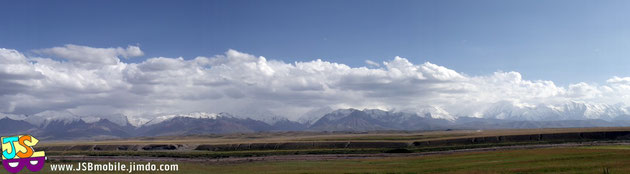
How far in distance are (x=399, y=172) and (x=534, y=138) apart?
116841 mm

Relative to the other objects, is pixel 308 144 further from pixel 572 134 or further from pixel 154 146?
pixel 572 134

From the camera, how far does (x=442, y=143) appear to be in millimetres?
150625

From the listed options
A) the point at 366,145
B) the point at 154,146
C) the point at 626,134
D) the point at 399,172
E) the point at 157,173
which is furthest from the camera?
the point at 154,146

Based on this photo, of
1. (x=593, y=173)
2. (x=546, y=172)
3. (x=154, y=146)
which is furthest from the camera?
(x=154, y=146)

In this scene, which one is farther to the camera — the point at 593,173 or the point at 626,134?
the point at 626,134

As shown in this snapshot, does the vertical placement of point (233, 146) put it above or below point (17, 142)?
below

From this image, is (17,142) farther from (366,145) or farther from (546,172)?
(366,145)

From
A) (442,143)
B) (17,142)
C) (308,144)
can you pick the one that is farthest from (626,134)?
(17,142)

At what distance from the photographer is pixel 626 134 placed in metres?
148

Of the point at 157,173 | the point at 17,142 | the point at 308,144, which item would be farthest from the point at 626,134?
the point at 17,142

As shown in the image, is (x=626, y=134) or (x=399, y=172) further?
(x=626, y=134)

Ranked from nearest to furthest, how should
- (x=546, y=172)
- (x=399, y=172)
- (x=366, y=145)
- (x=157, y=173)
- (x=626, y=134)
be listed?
(x=546, y=172)
(x=399, y=172)
(x=157, y=173)
(x=626, y=134)
(x=366, y=145)

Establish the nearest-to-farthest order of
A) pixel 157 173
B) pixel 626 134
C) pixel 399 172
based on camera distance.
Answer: pixel 399 172 → pixel 157 173 → pixel 626 134

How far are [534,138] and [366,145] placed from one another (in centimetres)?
5898
